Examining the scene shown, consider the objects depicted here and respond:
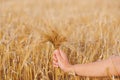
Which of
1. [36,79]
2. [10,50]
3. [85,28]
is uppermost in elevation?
[85,28]

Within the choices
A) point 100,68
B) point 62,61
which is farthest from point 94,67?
point 62,61

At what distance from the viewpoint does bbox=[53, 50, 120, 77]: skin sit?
1839mm

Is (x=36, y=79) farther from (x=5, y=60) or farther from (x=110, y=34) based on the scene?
(x=110, y=34)

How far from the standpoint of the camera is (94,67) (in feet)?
6.10

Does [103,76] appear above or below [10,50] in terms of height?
below

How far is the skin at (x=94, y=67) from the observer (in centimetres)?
184

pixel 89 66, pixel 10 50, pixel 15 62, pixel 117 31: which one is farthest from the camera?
pixel 117 31

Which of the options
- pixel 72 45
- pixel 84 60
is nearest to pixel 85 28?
pixel 72 45

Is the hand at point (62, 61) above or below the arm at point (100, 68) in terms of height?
above

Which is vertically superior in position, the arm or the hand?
the hand

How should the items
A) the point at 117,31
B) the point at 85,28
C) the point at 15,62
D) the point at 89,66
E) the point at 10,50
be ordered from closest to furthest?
the point at 89,66 → the point at 15,62 → the point at 10,50 → the point at 117,31 → the point at 85,28

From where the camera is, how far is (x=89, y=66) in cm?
187

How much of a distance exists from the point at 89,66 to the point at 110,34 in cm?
94

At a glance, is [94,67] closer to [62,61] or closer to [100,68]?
[100,68]
